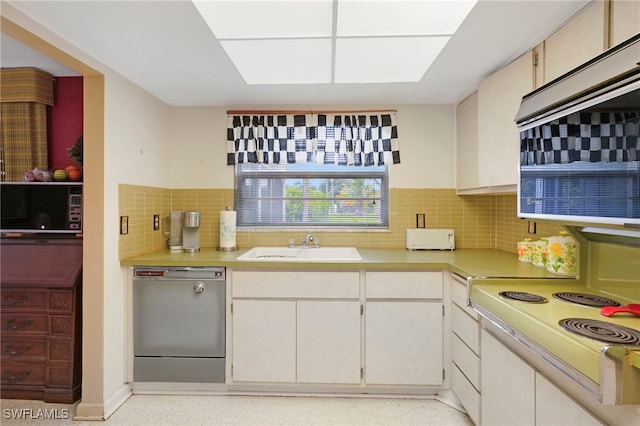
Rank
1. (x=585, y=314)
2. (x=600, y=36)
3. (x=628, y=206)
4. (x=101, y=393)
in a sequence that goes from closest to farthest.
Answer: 1. (x=628, y=206)
2. (x=585, y=314)
3. (x=600, y=36)
4. (x=101, y=393)

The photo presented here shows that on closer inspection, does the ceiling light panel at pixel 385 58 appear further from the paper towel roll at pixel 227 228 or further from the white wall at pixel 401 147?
the paper towel roll at pixel 227 228

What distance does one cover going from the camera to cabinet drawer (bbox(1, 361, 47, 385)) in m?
2.12

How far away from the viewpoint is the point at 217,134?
2.94 metres

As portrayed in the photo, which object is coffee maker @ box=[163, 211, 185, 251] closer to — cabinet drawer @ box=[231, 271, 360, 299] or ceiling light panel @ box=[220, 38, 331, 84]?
cabinet drawer @ box=[231, 271, 360, 299]

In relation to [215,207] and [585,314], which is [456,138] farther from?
[215,207]

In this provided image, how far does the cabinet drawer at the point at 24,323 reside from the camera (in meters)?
2.10

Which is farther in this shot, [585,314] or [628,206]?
[585,314]

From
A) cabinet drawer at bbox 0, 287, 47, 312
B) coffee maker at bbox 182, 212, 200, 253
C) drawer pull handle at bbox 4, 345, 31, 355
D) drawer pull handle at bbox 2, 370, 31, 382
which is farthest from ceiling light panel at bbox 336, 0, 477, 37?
drawer pull handle at bbox 2, 370, 31, 382

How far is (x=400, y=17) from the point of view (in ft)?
5.14

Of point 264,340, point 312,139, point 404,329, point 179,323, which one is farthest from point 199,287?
point 312,139

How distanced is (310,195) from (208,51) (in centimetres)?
142

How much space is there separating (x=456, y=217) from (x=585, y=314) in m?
1.72

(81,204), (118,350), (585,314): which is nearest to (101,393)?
(118,350)

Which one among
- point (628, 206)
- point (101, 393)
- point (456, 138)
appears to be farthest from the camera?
point (456, 138)
